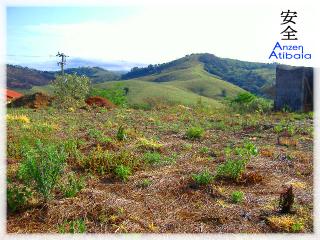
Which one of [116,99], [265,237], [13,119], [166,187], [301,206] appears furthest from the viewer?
[116,99]

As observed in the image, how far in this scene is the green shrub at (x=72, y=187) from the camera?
20.3 feet

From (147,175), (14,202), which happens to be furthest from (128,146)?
(14,202)

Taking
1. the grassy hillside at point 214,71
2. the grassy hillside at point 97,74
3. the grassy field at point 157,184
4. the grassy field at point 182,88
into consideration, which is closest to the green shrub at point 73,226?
the grassy field at point 157,184

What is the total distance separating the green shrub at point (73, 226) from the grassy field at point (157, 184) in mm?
13

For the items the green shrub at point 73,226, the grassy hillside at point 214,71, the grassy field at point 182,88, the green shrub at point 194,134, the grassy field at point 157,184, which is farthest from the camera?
the grassy hillside at point 214,71

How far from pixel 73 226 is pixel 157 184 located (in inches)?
77.2

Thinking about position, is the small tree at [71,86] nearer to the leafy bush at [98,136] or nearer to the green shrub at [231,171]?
the leafy bush at [98,136]

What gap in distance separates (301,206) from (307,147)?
4.08 metres

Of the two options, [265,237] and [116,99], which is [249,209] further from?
[116,99]

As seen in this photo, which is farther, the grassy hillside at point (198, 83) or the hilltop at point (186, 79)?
the grassy hillside at point (198, 83)

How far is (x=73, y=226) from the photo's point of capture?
5.23 m

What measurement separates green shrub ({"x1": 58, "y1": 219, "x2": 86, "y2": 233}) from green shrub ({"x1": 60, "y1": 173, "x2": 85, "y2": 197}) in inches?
28.8

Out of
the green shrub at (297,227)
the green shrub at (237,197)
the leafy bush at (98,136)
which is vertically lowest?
the green shrub at (297,227)

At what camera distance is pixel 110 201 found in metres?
6.06
